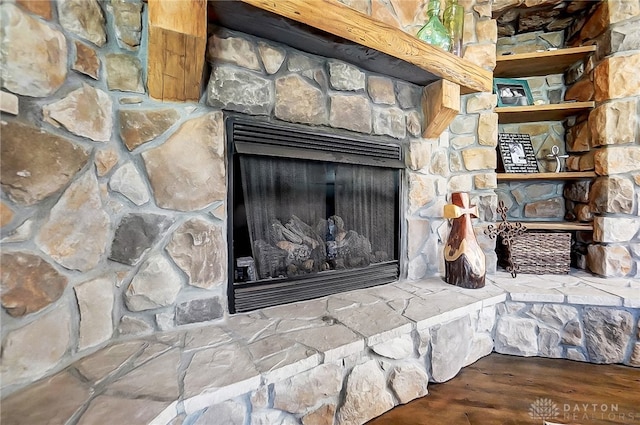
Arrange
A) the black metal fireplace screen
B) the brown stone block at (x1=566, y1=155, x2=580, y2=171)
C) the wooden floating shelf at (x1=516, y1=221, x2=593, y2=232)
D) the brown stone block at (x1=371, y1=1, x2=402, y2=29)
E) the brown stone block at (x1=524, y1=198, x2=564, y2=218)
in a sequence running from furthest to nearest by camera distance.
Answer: the brown stone block at (x1=524, y1=198, x2=564, y2=218) → the brown stone block at (x1=566, y1=155, x2=580, y2=171) → the wooden floating shelf at (x1=516, y1=221, x2=593, y2=232) → the brown stone block at (x1=371, y1=1, x2=402, y2=29) → the black metal fireplace screen

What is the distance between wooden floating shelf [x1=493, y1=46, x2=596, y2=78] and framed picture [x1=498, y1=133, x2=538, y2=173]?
0.44m

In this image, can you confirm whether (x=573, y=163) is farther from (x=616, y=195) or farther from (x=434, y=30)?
(x=434, y=30)

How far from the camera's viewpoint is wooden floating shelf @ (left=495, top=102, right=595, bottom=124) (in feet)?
5.93

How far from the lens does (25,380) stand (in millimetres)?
Result: 721

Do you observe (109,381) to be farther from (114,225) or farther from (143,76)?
(143,76)

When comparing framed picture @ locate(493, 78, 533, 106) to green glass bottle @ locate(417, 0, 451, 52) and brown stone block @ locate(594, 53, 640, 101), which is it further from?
green glass bottle @ locate(417, 0, 451, 52)

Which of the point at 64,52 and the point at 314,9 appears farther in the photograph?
the point at 314,9

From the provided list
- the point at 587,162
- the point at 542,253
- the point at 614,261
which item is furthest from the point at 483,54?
the point at 614,261

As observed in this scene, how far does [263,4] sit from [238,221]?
2.49ft

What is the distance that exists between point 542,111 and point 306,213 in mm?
1736

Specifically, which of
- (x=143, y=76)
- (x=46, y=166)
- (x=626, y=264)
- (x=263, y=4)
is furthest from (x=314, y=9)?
(x=626, y=264)

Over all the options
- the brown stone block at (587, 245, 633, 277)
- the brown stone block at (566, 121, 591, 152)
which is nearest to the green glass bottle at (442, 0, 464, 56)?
the brown stone block at (566, 121, 591, 152)

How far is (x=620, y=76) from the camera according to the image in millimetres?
1672

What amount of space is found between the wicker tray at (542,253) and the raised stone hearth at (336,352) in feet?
0.44
